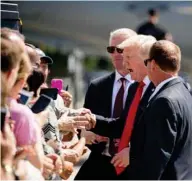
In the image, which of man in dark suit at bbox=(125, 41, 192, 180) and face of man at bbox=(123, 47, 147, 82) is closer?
man in dark suit at bbox=(125, 41, 192, 180)

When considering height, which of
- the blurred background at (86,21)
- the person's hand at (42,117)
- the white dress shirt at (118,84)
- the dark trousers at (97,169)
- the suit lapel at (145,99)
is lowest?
the blurred background at (86,21)

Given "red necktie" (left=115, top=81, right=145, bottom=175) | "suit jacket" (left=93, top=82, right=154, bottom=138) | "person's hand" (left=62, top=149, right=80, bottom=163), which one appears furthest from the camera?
"suit jacket" (left=93, top=82, right=154, bottom=138)

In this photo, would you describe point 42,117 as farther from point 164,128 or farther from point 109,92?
point 109,92

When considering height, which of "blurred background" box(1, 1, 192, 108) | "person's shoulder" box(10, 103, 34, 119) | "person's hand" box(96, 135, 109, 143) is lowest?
"blurred background" box(1, 1, 192, 108)

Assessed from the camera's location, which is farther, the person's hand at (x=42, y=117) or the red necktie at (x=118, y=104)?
the red necktie at (x=118, y=104)

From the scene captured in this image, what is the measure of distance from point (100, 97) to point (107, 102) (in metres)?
0.08

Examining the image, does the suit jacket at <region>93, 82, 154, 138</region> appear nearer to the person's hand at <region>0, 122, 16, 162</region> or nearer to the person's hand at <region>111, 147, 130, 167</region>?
the person's hand at <region>111, 147, 130, 167</region>

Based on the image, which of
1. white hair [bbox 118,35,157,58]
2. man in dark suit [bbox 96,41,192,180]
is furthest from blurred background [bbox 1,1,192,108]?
man in dark suit [bbox 96,41,192,180]

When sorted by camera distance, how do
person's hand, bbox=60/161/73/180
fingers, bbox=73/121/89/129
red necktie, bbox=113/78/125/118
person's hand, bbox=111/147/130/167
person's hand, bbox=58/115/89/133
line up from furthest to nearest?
1. red necktie, bbox=113/78/125/118
2. person's hand, bbox=111/147/130/167
3. fingers, bbox=73/121/89/129
4. person's hand, bbox=58/115/89/133
5. person's hand, bbox=60/161/73/180

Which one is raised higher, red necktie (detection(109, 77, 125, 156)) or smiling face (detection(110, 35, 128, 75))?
smiling face (detection(110, 35, 128, 75))

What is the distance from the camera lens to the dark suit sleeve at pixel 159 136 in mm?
4289

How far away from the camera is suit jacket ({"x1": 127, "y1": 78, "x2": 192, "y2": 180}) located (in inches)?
169

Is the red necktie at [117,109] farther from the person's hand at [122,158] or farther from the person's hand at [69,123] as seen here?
the person's hand at [69,123]

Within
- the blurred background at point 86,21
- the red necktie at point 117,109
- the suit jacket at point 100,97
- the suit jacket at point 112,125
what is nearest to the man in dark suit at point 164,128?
the suit jacket at point 112,125
